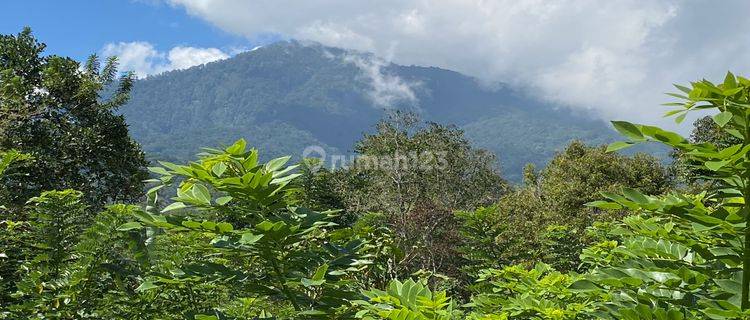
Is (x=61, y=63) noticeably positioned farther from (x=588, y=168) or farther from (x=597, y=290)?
(x=588, y=168)

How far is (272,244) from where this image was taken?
1.91m

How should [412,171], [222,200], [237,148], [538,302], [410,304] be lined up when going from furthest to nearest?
[412,171]
[538,302]
[237,148]
[222,200]
[410,304]

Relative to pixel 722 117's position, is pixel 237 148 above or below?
below

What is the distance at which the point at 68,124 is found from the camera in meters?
14.6

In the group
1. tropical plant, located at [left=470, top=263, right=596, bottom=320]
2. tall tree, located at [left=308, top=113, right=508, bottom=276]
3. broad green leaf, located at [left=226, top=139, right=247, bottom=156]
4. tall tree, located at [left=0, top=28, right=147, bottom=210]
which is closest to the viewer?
Result: broad green leaf, located at [left=226, top=139, right=247, bottom=156]

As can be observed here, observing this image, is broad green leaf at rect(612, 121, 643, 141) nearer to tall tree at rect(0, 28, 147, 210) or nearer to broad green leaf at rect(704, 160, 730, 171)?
broad green leaf at rect(704, 160, 730, 171)

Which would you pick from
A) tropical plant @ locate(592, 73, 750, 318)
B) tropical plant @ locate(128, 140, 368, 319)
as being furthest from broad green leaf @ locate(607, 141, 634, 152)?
tropical plant @ locate(128, 140, 368, 319)

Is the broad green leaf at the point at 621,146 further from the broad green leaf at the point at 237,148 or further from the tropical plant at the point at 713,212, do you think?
the broad green leaf at the point at 237,148

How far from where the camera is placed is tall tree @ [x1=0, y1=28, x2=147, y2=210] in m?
13.4

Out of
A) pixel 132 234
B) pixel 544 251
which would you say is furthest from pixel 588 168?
pixel 132 234

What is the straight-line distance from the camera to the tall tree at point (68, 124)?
13.4 m

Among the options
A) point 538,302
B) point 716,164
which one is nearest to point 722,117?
point 716,164

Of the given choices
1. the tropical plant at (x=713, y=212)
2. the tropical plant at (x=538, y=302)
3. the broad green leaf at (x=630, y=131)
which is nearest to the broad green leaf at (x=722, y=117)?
the tropical plant at (x=713, y=212)

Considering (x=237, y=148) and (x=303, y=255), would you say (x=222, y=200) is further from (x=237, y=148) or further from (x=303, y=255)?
(x=303, y=255)
